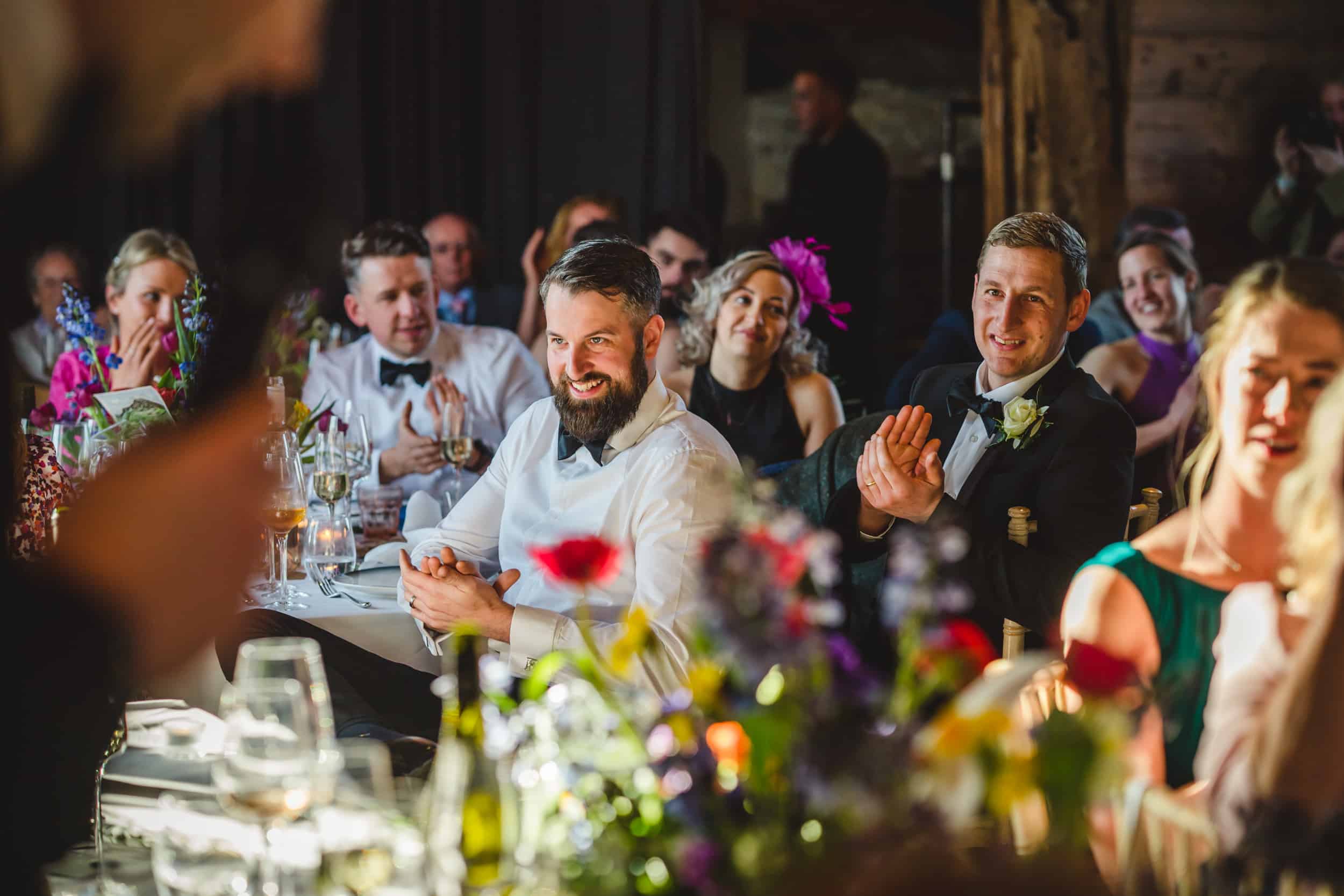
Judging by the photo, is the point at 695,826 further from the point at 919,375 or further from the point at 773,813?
the point at 919,375

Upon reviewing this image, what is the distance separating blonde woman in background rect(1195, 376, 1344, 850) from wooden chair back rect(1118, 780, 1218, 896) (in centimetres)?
Result: 2

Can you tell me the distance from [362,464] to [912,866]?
2269mm

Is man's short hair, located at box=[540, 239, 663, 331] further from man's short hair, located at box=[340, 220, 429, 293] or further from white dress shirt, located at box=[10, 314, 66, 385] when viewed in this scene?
white dress shirt, located at box=[10, 314, 66, 385]

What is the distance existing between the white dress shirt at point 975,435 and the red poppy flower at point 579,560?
1343mm

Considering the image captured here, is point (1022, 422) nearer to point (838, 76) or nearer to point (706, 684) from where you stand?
point (706, 684)

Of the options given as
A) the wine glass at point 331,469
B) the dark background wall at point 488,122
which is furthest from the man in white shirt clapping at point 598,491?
the dark background wall at point 488,122

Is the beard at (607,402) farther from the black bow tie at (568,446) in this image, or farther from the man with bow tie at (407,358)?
the man with bow tie at (407,358)

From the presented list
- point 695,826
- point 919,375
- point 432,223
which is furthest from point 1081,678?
point 432,223

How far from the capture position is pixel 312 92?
122 cm

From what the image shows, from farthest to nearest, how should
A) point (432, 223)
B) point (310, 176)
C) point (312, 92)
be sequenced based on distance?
point (432, 223)
point (312, 92)
point (310, 176)

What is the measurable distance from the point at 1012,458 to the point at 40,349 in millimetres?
4669

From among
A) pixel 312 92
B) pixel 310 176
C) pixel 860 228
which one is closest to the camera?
pixel 310 176

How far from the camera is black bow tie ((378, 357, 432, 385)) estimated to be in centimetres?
395

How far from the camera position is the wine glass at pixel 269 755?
3.73ft
